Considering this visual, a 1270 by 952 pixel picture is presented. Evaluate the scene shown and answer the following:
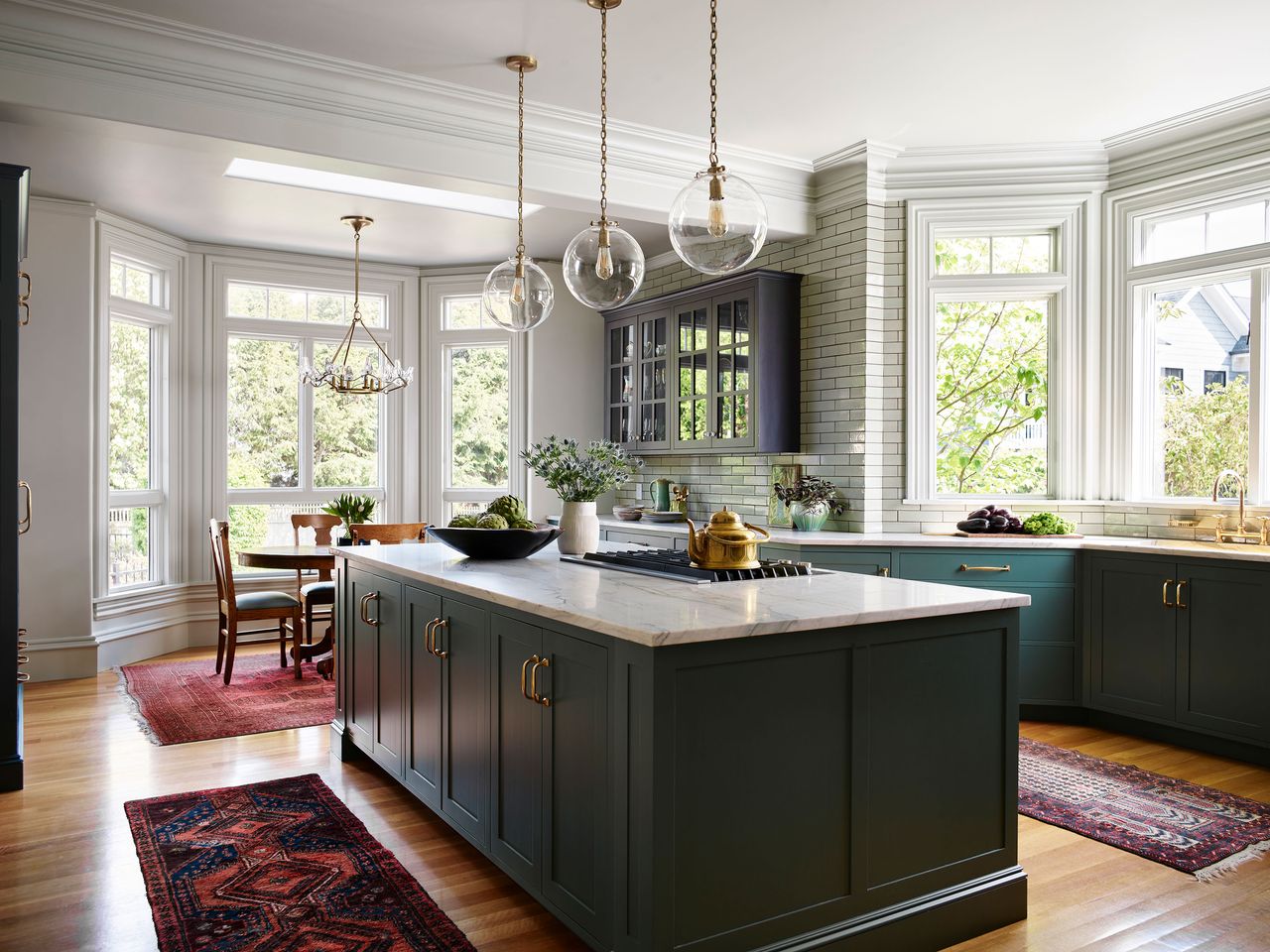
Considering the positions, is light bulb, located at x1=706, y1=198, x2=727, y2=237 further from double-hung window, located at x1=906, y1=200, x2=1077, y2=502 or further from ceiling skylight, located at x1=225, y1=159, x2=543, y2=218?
double-hung window, located at x1=906, y1=200, x2=1077, y2=502

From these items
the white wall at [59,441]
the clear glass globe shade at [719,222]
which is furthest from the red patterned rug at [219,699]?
the clear glass globe shade at [719,222]

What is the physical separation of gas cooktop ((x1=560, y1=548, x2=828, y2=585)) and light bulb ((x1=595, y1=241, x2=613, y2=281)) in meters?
0.98

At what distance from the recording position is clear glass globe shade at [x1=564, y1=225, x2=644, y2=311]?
3066 mm

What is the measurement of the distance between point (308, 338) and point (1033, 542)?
555 cm

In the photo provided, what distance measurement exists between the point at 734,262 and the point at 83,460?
487 cm

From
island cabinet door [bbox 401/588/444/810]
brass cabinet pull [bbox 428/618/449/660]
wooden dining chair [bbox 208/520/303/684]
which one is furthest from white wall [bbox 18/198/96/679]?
brass cabinet pull [bbox 428/618/449/660]

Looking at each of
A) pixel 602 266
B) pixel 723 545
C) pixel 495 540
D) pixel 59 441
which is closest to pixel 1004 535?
pixel 723 545

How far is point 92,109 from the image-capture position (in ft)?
12.4

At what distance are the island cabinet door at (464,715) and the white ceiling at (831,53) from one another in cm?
242

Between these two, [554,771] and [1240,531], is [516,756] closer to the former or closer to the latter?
[554,771]

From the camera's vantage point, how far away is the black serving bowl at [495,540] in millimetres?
3648

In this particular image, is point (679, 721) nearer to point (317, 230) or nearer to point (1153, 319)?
point (1153, 319)

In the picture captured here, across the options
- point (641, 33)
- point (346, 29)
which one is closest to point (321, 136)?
point (346, 29)

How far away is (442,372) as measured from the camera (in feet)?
25.5
